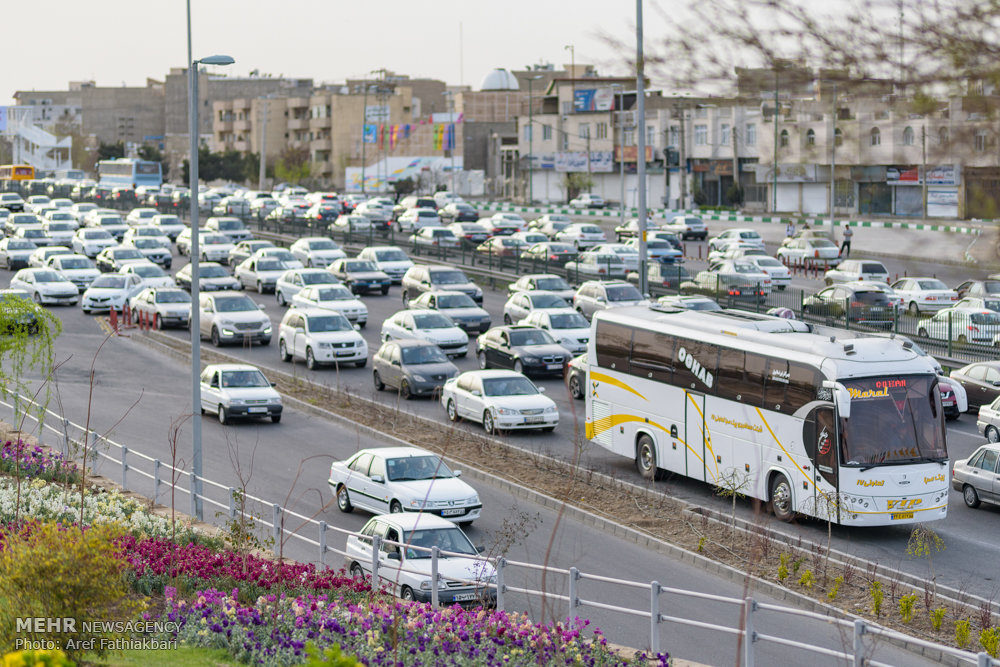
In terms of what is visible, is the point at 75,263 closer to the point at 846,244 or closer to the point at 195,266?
the point at 195,266

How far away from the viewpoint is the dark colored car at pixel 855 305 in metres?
38.9

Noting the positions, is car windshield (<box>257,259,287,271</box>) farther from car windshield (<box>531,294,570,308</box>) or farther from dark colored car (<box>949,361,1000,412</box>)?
dark colored car (<box>949,361,1000,412</box>)

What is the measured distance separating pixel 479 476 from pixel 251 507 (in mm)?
4805

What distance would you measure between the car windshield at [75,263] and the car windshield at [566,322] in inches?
876

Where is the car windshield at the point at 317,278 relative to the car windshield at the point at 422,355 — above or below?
above

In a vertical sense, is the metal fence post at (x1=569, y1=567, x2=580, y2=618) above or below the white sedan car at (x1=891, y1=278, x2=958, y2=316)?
below

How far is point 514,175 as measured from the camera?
128 meters

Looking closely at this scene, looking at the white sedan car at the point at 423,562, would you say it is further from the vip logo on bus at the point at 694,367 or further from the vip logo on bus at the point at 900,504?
the vip logo on bus at the point at 900,504

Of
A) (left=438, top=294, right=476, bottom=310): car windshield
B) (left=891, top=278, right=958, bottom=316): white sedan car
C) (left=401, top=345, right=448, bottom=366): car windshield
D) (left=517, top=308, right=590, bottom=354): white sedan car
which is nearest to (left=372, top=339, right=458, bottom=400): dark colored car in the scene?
(left=401, top=345, right=448, bottom=366): car windshield

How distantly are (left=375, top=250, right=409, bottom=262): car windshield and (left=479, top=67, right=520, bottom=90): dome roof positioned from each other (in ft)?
360

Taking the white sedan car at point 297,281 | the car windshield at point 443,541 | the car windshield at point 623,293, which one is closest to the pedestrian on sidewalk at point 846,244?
the car windshield at point 623,293

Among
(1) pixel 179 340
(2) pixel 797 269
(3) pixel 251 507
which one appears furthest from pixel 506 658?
(2) pixel 797 269

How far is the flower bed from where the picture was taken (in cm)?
1141

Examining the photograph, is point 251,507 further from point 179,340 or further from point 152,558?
point 179,340
